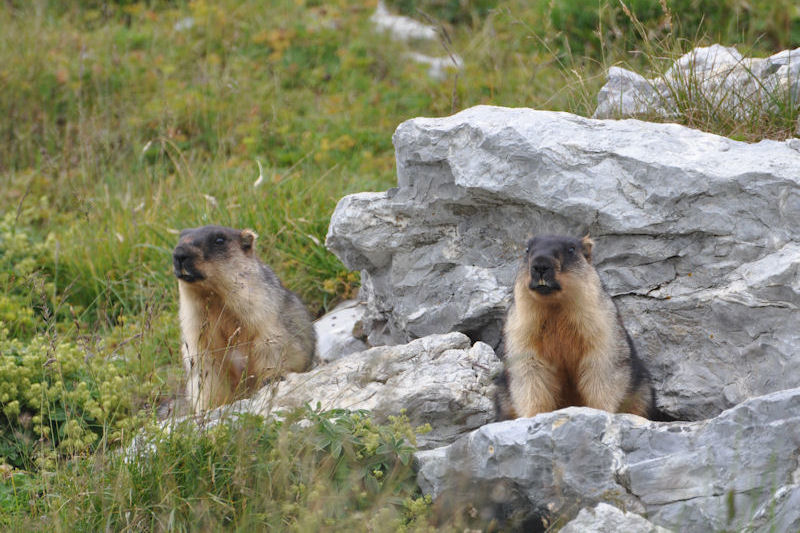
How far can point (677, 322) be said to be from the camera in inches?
231

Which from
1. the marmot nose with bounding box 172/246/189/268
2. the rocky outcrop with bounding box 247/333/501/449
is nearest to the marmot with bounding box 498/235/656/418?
the rocky outcrop with bounding box 247/333/501/449

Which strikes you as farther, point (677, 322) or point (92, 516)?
point (677, 322)

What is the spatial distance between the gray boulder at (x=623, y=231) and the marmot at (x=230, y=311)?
64cm

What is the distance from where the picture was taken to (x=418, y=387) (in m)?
5.31

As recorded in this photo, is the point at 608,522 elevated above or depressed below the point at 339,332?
above

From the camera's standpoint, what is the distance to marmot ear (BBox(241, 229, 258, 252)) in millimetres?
6773

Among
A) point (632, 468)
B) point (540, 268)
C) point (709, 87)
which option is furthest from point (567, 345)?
point (709, 87)

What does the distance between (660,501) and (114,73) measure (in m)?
8.74

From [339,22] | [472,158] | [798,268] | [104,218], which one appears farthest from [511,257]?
[339,22]

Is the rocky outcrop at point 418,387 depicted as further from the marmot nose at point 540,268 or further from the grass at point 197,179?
the marmot nose at point 540,268

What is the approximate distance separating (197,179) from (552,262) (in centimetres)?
503

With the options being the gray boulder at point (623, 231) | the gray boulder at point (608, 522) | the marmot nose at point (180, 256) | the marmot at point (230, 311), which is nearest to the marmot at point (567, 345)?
the gray boulder at point (623, 231)

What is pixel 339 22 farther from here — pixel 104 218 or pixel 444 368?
pixel 444 368

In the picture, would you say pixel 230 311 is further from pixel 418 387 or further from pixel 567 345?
pixel 567 345
